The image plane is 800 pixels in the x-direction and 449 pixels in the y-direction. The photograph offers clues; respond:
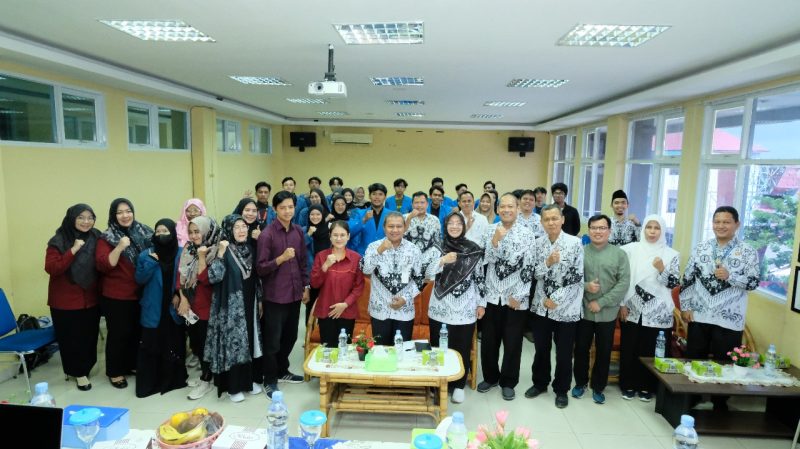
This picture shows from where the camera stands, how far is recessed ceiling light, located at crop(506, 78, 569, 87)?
19.6 feet

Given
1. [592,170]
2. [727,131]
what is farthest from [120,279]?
[592,170]

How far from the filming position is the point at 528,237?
3.75 metres

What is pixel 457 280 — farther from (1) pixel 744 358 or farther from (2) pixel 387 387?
(1) pixel 744 358

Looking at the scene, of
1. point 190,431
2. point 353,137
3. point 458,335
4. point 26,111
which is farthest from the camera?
point 353,137

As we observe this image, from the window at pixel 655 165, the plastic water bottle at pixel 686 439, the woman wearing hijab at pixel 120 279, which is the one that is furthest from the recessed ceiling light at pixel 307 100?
the plastic water bottle at pixel 686 439

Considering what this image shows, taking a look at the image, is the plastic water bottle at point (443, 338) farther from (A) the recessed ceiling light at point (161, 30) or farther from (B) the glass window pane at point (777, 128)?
(B) the glass window pane at point (777, 128)

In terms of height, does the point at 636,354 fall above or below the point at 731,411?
above

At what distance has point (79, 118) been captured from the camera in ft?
18.6

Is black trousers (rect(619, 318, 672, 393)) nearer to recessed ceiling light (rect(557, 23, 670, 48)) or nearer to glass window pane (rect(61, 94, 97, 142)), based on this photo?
recessed ceiling light (rect(557, 23, 670, 48))

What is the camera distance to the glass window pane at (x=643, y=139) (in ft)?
24.3

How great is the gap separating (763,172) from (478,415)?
3.85 meters

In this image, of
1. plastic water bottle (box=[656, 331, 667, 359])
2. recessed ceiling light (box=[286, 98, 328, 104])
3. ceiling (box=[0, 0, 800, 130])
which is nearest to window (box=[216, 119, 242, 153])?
recessed ceiling light (box=[286, 98, 328, 104])

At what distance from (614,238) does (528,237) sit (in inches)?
87.0

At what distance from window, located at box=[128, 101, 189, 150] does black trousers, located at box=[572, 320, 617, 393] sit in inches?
250
